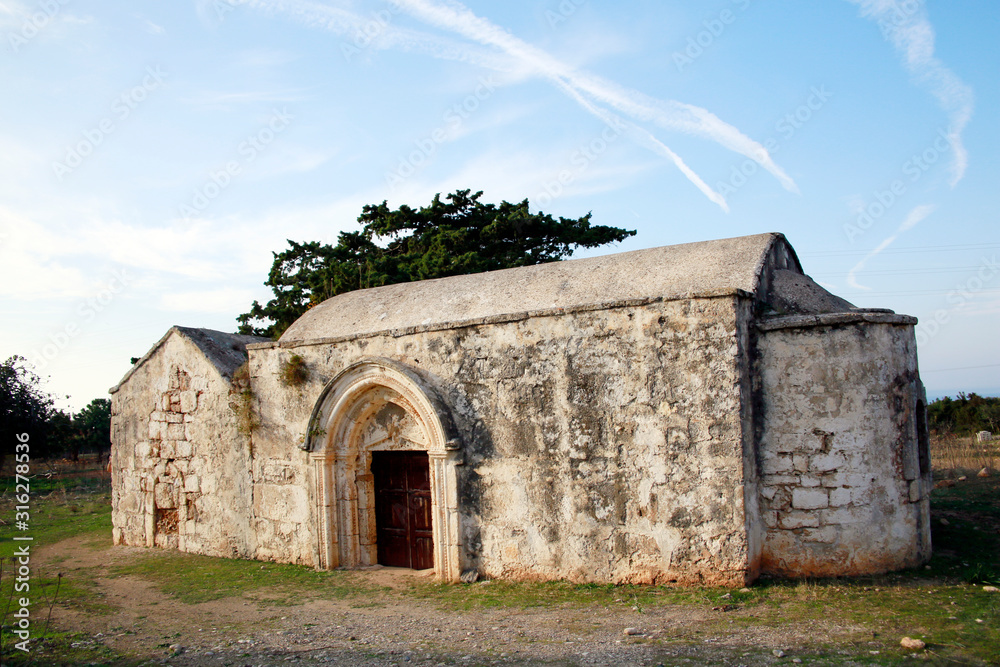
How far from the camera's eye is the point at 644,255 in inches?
311

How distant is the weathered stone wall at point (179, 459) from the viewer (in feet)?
29.5

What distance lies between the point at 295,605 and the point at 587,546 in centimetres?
295

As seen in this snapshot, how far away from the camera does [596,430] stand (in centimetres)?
657

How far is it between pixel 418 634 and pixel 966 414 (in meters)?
24.2

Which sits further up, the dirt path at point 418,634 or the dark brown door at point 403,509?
the dark brown door at point 403,509

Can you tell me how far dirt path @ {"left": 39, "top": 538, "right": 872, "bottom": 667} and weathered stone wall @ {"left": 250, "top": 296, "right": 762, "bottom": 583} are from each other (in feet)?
2.13

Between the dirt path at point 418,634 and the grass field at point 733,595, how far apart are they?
4.4 inches

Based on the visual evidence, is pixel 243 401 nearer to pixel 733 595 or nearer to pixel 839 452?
pixel 733 595

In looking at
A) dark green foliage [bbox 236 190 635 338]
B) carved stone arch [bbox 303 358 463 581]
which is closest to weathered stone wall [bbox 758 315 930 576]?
carved stone arch [bbox 303 358 463 581]

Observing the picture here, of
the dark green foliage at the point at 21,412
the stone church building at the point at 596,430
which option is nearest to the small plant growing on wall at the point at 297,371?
the stone church building at the point at 596,430

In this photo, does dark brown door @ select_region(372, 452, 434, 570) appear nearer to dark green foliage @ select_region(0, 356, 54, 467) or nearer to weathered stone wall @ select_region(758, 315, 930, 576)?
weathered stone wall @ select_region(758, 315, 930, 576)

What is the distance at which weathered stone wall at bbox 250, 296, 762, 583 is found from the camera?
6.09 metres

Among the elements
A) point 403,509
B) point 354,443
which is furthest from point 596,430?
point 354,443

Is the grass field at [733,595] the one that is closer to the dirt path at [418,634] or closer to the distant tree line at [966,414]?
the dirt path at [418,634]
